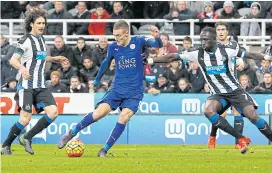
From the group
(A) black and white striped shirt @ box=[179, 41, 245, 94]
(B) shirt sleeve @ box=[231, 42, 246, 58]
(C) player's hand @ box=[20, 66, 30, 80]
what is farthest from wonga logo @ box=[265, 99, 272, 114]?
(C) player's hand @ box=[20, 66, 30, 80]

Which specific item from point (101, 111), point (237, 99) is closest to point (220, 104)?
point (237, 99)

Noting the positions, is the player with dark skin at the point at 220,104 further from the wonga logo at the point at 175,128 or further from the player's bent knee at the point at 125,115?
the wonga logo at the point at 175,128

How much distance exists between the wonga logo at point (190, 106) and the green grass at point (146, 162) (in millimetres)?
5719

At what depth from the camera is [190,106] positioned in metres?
24.7

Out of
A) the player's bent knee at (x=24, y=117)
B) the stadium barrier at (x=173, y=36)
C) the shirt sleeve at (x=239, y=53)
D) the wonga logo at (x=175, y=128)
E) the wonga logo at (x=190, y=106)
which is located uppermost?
the shirt sleeve at (x=239, y=53)

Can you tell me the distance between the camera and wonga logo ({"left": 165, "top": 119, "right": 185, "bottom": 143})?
23.8 meters

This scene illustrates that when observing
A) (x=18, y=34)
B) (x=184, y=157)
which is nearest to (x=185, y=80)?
(x=18, y=34)

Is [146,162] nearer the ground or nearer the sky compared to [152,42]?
nearer the ground

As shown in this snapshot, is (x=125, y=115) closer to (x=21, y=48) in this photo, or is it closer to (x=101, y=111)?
(x=101, y=111)

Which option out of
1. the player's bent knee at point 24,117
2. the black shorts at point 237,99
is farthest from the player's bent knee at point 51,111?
the black shorts at point 237,99

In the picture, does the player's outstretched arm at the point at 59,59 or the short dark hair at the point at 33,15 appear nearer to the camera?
the short dark hair at the point at 33,15

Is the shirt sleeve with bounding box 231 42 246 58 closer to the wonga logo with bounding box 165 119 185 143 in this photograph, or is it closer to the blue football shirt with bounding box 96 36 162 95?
the blue football shirt with bounding box 96 36 162 95

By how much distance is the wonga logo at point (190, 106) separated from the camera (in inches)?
968

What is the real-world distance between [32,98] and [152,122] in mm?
6411
